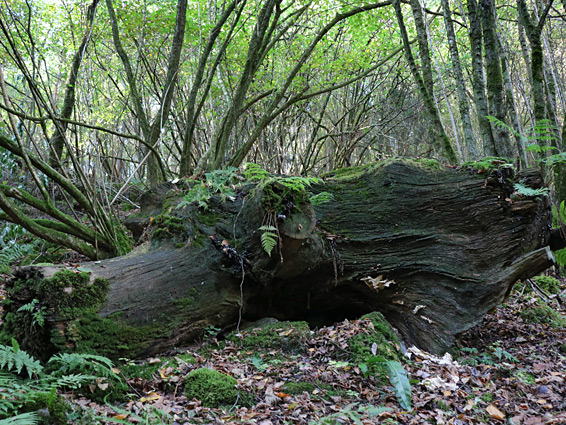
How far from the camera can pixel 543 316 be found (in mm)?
5012

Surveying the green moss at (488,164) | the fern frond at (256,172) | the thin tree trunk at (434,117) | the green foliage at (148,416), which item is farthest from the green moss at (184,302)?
the thin tree trunk at (434,117)

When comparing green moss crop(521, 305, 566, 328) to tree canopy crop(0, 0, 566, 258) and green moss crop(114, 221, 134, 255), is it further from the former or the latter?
green moss crop(114, 221, 134, 255)

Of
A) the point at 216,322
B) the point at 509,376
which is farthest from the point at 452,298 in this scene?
the point at 216,322

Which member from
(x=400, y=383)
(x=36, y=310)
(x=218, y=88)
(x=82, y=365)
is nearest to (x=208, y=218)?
(x=36, y=310)

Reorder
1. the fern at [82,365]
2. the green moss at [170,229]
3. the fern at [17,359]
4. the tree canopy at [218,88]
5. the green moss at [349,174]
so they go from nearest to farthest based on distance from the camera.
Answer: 1. the fern at [17,359]
2. the fern at [82,365]
3. the green moss at [170,229]
4. the tree canopy at [218,88]
5. the green moss at [349,174]

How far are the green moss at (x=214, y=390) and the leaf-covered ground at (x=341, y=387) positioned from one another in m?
0.05

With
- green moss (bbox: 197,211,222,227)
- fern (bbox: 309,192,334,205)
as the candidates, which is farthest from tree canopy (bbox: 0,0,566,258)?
fern (bbox: 309,192,334,205)

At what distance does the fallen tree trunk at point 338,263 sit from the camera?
3.36m

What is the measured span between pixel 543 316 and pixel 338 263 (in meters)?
3.06

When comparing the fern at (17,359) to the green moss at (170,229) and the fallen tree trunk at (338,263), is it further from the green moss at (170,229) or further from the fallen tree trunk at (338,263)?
the green moss at (170,229)

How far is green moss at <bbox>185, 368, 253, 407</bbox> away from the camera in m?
2.60

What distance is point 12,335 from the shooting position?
→ 2.92 meters

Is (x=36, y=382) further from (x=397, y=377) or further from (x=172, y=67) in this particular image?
(x=172, y=67)

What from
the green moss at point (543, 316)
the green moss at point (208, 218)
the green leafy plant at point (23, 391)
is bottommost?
the green moss at point (543, 316)
